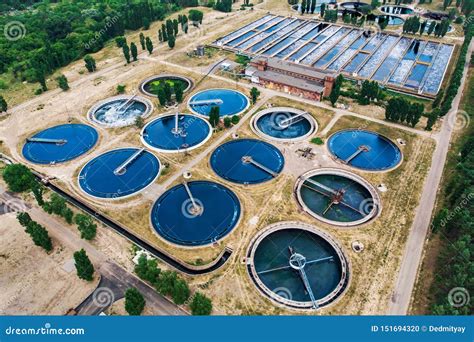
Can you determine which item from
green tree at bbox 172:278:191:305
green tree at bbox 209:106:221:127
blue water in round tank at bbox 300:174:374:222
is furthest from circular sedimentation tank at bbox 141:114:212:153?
green tree at bbox 172:278:191:305

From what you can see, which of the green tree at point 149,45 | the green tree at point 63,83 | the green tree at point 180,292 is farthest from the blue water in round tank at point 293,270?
the green tree at point 149,45

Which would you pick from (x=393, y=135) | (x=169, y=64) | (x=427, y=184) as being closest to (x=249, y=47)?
(x=169, y=64)

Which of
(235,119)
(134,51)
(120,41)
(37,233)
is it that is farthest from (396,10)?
(37,233)

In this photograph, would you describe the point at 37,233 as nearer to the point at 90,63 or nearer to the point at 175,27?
the point at 90,63

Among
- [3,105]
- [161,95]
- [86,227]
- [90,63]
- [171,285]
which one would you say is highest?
[90,63]

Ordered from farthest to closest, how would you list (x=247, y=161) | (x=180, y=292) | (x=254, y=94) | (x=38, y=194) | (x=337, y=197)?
(x=254, y=94) → (x=247, y=161) → (x=337, y=197) → (x=38, y=194) → (x=180, y=292)

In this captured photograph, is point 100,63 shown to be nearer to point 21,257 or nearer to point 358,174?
point 21,257
